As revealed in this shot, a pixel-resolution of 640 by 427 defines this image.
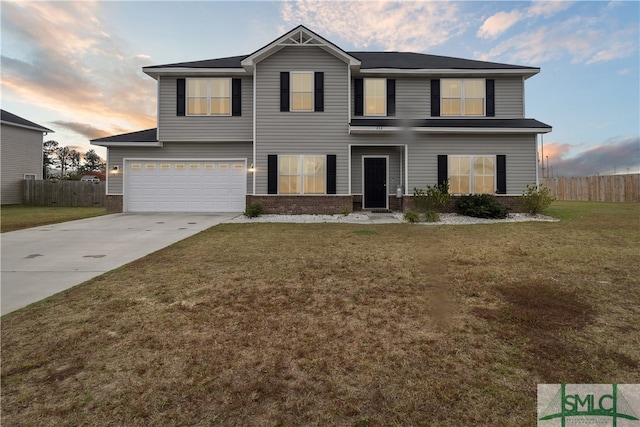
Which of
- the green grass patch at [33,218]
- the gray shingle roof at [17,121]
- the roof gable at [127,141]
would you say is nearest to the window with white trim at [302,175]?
the roof gable at [127,141]

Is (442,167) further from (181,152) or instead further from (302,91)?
(181,152)

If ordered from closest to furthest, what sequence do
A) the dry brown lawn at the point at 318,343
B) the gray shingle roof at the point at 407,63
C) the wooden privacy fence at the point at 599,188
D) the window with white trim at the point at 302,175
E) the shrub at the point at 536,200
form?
the dry brown lawn at the point at 318,343
the shrub at the point at 536,200
the window with white trim at the point at 302,175
the gray shingle roof at the point at 407,63
the wooden privacy fence at the point at 599,188

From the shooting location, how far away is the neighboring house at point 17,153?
1938cm

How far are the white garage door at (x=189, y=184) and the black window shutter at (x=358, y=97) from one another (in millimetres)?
5694

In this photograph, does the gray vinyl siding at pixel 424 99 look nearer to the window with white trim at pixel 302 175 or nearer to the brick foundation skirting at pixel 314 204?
the window with white trim at pixel 302 175

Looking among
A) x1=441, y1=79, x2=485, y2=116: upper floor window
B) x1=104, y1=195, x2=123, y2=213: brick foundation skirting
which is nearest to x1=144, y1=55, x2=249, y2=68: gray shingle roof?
x1=104, y1=195, x2=123, y2=213: brick foundation skirting

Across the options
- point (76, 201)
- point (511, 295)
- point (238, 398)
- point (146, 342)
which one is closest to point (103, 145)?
point (76, 201)

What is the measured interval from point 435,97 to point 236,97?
9042 mm

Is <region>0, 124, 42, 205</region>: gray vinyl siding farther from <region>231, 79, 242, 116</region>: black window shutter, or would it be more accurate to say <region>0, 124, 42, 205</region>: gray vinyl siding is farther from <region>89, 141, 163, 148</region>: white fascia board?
<region>231, 79, 242, 116</region>: black window shutter

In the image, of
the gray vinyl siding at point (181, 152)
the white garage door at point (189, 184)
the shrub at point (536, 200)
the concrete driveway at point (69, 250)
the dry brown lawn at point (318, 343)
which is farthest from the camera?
the white garage door at point (189, 184)

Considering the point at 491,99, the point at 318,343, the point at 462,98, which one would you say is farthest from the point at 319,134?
the point at 318,343

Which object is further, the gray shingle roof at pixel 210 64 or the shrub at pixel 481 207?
the gray shingle roof at pixel 210 64

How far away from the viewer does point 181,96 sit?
1316 centimetres

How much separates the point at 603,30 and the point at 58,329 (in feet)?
75.1
